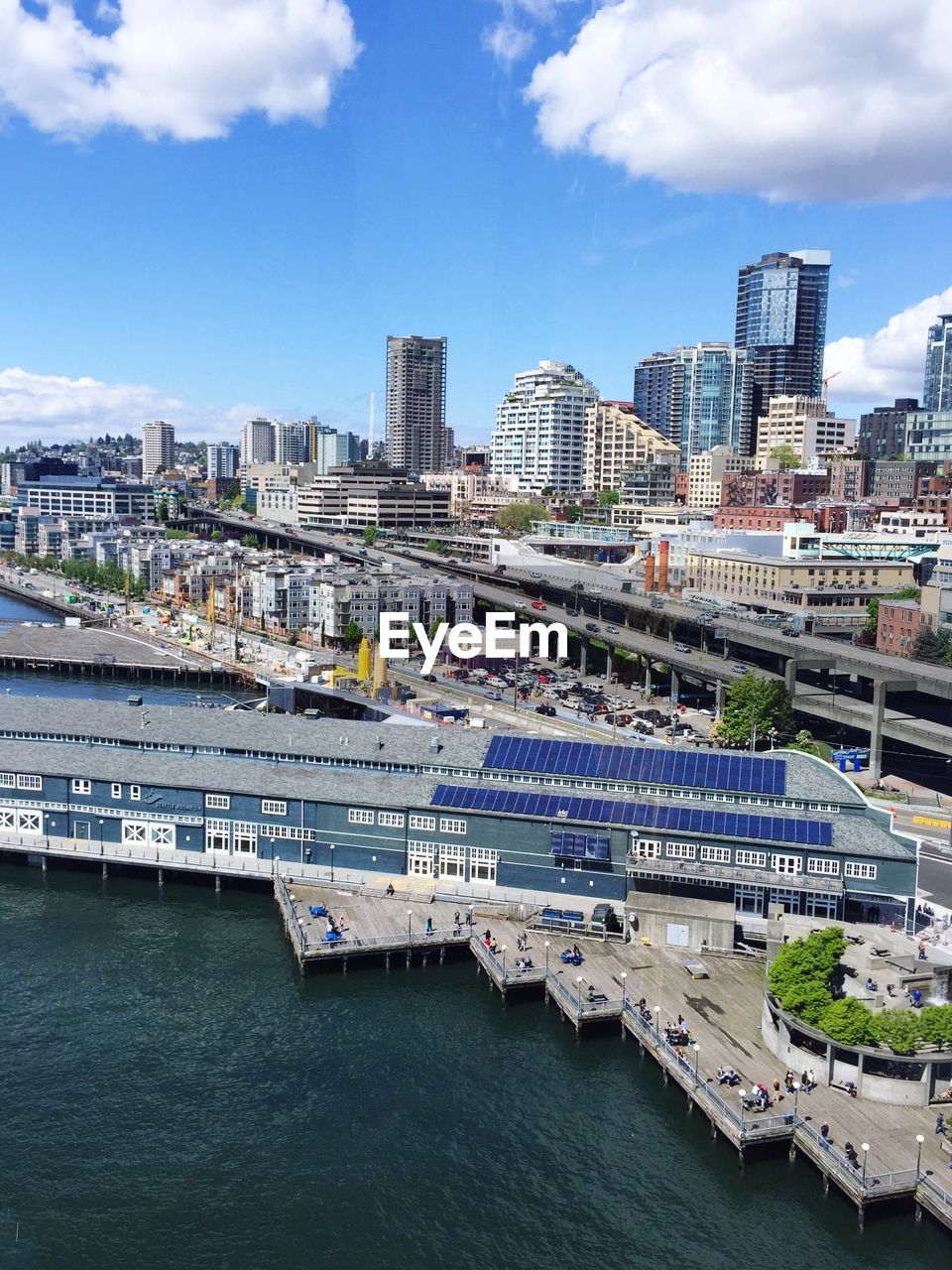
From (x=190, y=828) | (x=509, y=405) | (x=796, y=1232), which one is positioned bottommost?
(x=796, y=1232)

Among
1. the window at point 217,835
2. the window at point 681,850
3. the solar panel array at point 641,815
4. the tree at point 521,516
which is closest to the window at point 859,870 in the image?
the solar panel array at point 641,815

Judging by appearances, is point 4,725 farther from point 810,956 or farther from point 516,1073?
point 810,956

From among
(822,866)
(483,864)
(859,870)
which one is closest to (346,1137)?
(483,864)

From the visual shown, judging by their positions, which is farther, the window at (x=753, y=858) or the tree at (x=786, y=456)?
the tree at (x=786, y=456)

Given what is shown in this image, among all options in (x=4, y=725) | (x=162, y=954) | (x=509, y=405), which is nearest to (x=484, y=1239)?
(x=162, y=954)
